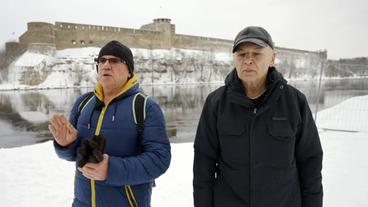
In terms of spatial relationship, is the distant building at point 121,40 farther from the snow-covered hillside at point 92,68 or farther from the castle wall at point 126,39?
the snow-covered hillside at point 92,68

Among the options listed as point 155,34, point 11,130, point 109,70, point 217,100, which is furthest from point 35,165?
point 155,34

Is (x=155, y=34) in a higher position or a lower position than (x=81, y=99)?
higher

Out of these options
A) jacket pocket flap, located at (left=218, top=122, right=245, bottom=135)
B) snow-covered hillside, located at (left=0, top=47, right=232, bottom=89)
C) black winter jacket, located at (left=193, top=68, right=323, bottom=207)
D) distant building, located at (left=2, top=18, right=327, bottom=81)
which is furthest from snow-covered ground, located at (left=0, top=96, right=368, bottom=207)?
distant building, located at (left=2, top=18, right=327, bottom=81)

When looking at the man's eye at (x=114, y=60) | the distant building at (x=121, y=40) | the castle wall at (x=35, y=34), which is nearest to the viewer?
the man's eye at (x=114, y=60)

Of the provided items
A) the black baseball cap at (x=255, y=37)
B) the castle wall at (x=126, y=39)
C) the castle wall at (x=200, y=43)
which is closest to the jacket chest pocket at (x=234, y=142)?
the black baseball cap at (x=255, y=37)

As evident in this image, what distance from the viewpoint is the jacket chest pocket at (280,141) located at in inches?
62.4

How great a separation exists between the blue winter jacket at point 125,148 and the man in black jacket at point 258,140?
0.27m

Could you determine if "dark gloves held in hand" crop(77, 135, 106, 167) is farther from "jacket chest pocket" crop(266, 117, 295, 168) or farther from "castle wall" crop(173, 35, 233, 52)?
"castle wall" crop(173, 35, 233, 52)

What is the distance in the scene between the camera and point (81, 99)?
6.64 feet

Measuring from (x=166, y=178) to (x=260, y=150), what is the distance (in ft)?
9.75

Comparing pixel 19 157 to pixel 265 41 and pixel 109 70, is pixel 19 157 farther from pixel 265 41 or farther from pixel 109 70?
pixel 265 41

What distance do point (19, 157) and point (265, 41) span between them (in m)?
5.29

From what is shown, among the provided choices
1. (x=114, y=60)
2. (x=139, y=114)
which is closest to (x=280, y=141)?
(x=139, y=114)

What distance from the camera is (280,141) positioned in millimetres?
1599
